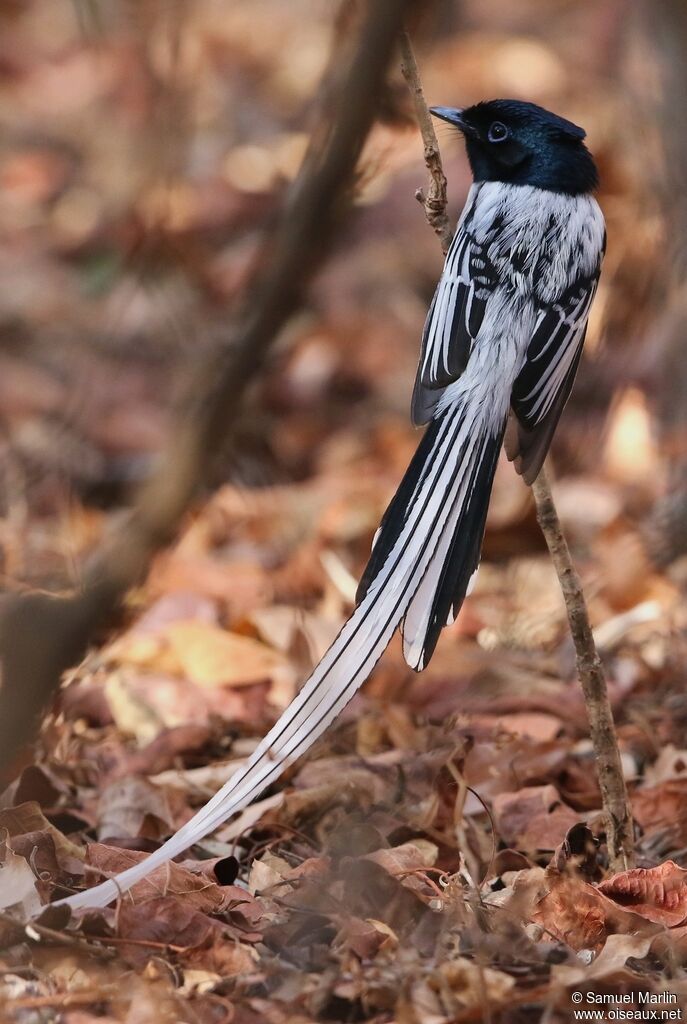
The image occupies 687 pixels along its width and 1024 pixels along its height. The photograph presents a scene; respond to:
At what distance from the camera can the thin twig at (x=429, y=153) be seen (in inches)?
115

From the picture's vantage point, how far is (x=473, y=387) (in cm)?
344

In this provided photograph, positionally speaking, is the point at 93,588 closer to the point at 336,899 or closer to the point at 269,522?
the point at 336,899

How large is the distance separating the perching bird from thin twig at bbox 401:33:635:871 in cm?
16

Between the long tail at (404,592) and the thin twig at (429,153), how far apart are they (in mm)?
449

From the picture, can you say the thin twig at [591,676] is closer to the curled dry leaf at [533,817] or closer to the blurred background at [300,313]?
the curled dry leaf at [533,817]

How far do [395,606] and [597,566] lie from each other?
110 inches

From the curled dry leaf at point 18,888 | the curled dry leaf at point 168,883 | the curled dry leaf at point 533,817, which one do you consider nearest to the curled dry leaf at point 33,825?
the curled dry leaf at point 168,883

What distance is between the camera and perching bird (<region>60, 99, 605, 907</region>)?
107 inches

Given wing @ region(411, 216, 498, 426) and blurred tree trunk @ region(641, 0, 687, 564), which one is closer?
wing @ region(411, 216, 498, 426)

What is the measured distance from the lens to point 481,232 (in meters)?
3.70

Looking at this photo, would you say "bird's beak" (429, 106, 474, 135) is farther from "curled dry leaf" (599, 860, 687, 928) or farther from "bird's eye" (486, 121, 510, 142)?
"curled dry leaf" (599, 860, 687, 928)

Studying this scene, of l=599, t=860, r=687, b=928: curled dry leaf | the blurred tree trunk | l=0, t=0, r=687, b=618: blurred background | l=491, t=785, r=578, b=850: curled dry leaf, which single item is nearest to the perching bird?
l=0, t=0, r=687, b=618: blurred background

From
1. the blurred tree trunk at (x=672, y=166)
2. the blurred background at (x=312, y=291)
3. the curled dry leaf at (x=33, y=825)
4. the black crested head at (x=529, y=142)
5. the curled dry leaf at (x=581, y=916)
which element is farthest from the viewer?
the blurred background at (x=312, y=291)

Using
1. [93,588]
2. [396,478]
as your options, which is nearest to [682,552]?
[396,478]
